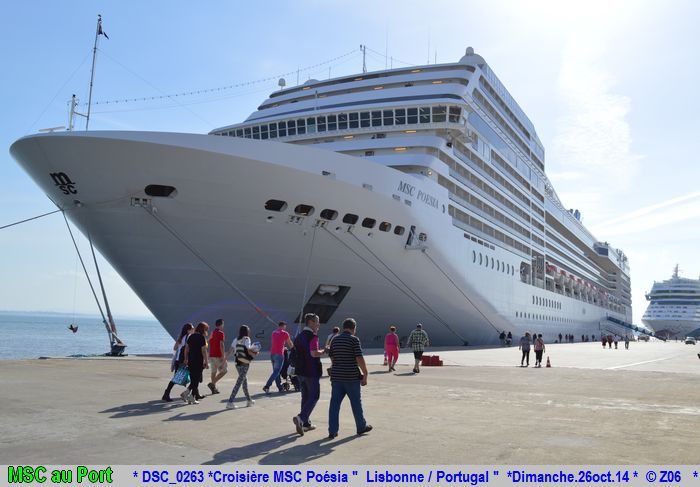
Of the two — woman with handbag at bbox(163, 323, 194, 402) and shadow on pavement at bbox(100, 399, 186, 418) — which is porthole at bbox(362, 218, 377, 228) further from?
shadow on pavement at bbox(100, 399, 186, 418)

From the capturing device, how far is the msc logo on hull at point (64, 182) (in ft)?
54.1

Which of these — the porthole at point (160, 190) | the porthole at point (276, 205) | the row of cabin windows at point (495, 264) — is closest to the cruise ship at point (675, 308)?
the row of cabin windows at point (495, 264)

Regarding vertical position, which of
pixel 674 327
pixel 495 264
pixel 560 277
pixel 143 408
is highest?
pixel 560 277

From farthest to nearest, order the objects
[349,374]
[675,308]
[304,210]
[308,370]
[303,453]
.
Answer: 1. [675,308]
2. [304,210]
3. [308,370]
4. [349,374]
5. [303,453]

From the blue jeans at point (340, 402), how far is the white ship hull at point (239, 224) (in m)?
10.7

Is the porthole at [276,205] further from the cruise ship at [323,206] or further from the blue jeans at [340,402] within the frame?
the blue jeans at [340,402]

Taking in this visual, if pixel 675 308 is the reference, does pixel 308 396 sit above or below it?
below

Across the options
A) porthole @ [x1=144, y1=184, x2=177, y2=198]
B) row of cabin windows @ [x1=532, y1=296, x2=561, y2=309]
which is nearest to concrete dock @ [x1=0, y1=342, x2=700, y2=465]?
porthole @ [x1=144, y1=184, x2=177, y2=198]

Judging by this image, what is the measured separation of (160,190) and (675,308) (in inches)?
4568

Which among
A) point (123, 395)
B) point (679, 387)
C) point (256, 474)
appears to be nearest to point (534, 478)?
point (256, 474)

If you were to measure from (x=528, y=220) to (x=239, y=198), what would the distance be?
30.8 m

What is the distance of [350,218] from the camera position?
64.8ft

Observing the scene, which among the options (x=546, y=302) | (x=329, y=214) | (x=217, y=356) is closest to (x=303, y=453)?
(x=217, y=356)

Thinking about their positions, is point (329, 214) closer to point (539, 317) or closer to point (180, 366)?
point (180, 366)
